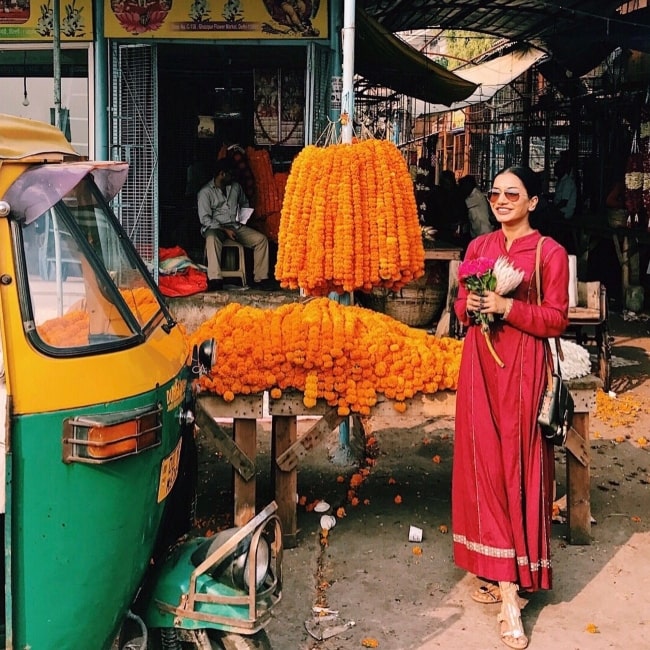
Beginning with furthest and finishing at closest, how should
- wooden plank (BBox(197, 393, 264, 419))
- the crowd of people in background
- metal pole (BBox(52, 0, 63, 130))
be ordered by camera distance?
the crowd of people in background
metal pole (BBox(52, 0, 63, 130))
wooden plank (BBox(197, 393, 264, 419))

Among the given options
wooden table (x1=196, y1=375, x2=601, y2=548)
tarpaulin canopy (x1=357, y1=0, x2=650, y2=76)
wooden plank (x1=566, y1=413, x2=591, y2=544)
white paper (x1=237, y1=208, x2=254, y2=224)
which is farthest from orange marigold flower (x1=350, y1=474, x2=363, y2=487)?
tarpaulin canopy (x1=357, y1=0, x2=650, y2=76)

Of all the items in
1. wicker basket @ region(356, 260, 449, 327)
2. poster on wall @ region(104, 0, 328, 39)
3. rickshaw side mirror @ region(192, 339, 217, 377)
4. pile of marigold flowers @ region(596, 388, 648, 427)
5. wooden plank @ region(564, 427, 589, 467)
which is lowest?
pile of marigold flowers @ region(596, 388, 648, 427)

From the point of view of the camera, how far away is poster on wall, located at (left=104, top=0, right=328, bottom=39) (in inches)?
341

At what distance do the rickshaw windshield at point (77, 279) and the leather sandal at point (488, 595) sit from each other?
2.26 meters

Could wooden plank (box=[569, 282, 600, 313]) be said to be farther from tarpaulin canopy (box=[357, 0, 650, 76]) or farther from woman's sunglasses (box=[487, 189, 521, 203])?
woman's sunglasses (box=[487, 189, 521, 203])

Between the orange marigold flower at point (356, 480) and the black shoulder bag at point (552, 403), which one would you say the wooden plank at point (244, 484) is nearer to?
the orange marigold flower at point (356, 480)

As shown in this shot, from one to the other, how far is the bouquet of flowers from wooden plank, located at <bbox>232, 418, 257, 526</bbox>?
1567 millimetres

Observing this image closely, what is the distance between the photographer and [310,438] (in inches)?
191

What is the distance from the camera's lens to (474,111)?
997 inches

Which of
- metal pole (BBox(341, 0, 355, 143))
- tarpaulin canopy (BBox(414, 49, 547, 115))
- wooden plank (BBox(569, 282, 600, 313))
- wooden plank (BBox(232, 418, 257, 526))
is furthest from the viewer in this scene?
tarpaulin canopy (BBox(414, 49, 547, 115))

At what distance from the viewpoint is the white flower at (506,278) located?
3.86m

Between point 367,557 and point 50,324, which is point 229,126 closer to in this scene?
point 367,557

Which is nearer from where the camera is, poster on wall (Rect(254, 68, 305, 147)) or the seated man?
the seated man

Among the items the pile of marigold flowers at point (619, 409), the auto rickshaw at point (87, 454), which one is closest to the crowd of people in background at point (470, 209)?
the pile of marigold flowers at point (619, 409)
